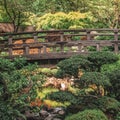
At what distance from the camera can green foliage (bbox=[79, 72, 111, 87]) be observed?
46.8ft

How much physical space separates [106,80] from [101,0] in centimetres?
1659

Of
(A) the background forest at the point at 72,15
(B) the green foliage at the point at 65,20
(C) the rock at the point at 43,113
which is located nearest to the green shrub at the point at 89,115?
(C) the rock at the point at 43,113

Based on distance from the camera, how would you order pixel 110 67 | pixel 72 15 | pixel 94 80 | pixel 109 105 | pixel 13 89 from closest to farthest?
pixel 13 89 → pixel 94 80 → pixel 109 105 → pixel 110 67 → pixel 72 15

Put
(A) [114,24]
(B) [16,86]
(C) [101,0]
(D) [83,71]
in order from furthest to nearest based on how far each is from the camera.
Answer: (C) [101,0] → (A) [114,24] → (D) [83,71] → (B) [16,86]

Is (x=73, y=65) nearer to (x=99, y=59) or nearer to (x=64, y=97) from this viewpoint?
(x=64, y=97)

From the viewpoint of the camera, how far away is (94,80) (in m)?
14.3

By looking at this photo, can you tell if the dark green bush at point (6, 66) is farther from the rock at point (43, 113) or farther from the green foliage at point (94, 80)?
the rock at point (43, 113)

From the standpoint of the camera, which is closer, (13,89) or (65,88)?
(13,89)

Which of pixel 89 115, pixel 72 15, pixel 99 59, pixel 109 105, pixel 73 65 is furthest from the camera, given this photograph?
pixel 72 15

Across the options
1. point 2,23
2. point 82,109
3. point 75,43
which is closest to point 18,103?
point 82,109

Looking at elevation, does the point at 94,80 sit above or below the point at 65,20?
below

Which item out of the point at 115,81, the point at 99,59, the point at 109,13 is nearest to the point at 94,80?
the point at 115,81

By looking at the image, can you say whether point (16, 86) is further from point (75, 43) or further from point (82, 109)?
point (75, 43)

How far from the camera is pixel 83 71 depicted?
51.2 ft
